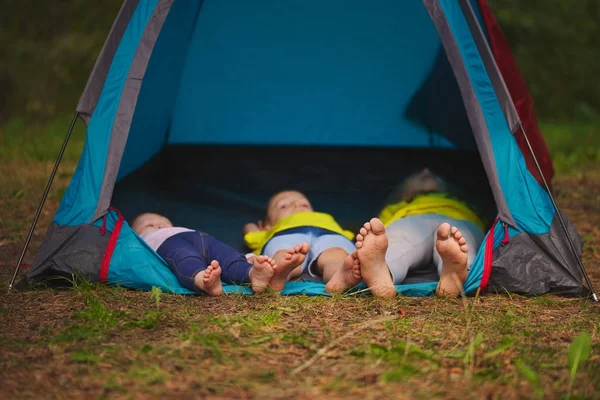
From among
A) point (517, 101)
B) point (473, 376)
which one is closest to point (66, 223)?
point (473, 376)

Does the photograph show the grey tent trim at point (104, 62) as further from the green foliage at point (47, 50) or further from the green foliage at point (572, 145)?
the green foliage at point (47, 50)

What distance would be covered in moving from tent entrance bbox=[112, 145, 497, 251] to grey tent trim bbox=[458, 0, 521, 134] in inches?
39.1

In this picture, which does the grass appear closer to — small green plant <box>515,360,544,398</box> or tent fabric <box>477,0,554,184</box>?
small green plant <box>515,360,544,398</box>

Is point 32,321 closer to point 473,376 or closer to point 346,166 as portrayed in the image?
point 473,376

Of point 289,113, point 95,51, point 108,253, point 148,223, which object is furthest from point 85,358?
point 95,51

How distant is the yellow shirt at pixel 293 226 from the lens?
3.61 m

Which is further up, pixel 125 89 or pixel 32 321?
pixel 125 89

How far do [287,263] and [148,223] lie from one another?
920 mm

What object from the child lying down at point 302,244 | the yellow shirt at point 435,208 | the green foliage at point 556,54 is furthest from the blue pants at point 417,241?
the green foliage at point 556,54

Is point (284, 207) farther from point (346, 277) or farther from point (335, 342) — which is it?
point (335, 342)

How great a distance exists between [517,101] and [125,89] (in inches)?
74.2

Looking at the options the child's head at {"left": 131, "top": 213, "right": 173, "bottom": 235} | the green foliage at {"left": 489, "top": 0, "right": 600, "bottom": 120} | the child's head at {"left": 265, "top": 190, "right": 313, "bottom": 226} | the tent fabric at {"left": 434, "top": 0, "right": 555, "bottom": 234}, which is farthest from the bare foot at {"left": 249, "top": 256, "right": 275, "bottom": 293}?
the green foliage at {"left": 489, "top": 0, "right": 600, "bottom": 120}

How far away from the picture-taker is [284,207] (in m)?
3.91

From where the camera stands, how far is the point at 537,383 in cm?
215
